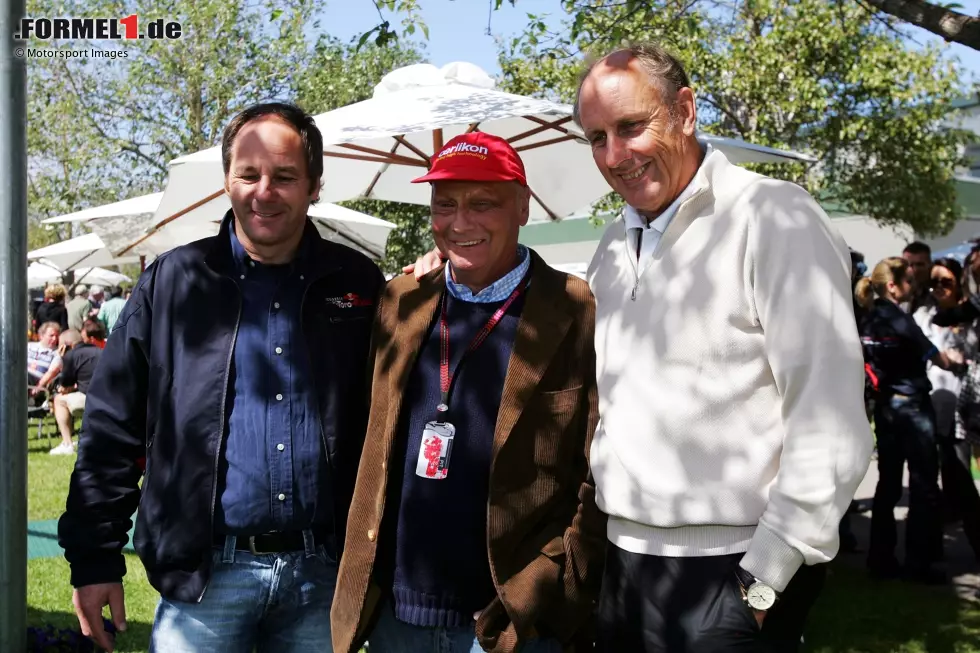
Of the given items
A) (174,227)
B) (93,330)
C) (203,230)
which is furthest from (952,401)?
(93,330)

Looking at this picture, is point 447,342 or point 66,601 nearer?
point 447,342

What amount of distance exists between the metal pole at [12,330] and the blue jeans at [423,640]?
4.62 ft

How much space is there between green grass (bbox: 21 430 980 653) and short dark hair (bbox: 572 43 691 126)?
4409 mm

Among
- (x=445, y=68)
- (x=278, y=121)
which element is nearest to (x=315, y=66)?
(x=445, y=68)

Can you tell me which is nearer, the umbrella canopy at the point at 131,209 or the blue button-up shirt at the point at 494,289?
the blue button-up shirt at the point at 494,289

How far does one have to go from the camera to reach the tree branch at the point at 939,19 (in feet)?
13.8

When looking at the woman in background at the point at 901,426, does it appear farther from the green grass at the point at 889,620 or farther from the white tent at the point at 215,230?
the white tent at the point at 215,230

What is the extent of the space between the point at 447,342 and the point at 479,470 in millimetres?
369

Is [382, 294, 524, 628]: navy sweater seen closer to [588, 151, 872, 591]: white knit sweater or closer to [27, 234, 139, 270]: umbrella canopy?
[588, 151, 872, 591]: white knit sweater

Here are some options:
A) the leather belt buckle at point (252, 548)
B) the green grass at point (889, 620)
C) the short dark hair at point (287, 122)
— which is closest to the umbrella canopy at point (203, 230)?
the green grass at point (889, 620)

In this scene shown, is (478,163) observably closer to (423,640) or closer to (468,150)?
(468,150)

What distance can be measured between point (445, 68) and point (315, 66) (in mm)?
20255

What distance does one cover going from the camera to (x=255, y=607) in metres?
2.70

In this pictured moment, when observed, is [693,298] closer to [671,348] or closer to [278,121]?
[671,348]
